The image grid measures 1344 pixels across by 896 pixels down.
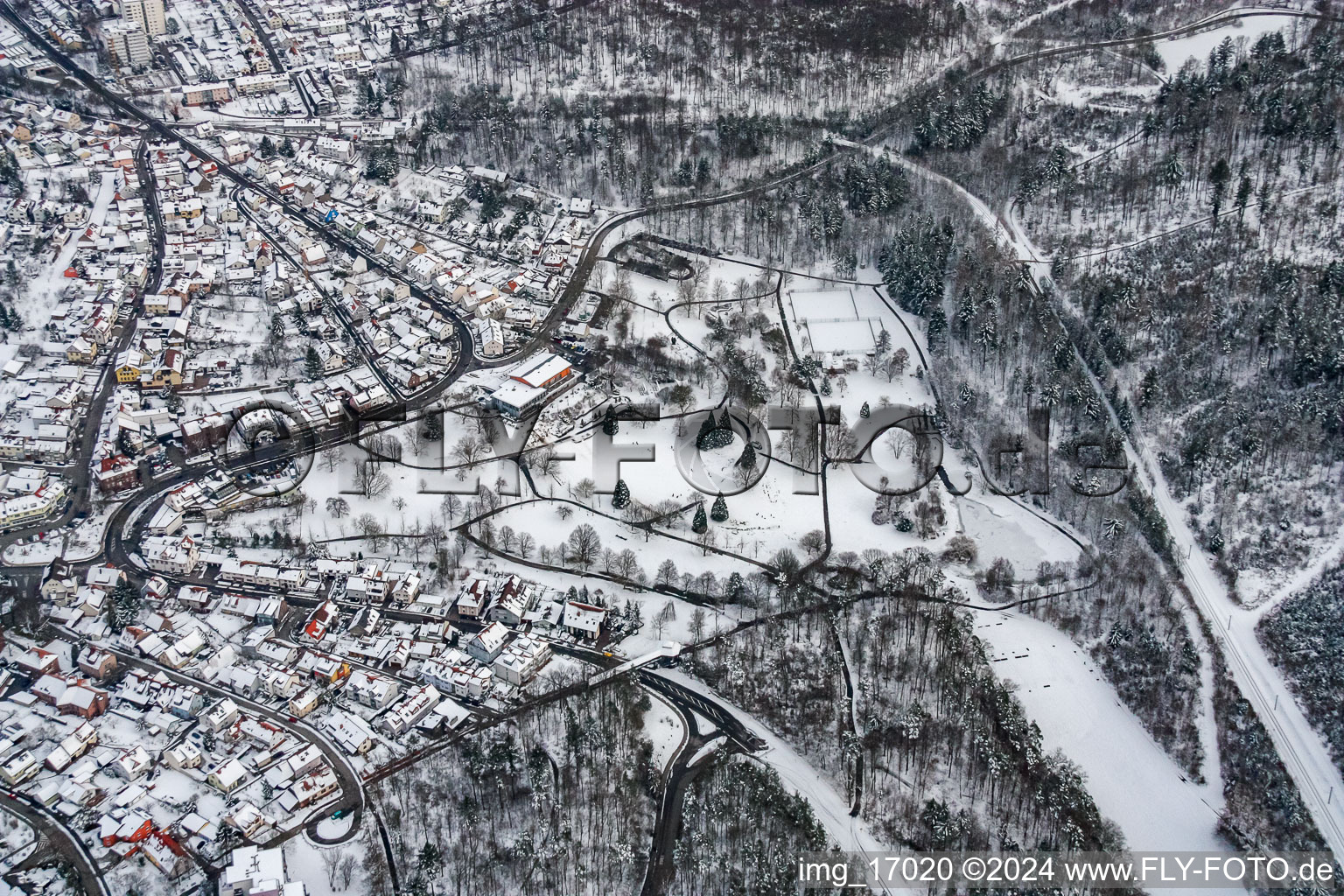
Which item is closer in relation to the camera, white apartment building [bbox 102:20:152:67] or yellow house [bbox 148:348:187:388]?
yellow house [bbox 148:348:187:388]

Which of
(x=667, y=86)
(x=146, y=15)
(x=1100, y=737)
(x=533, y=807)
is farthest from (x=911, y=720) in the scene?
(x=146, y=15)

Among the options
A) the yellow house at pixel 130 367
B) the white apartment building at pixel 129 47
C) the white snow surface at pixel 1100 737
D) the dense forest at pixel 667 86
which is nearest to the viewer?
the white snow surface at pixel 1100 737

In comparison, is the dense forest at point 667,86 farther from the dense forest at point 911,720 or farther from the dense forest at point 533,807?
the dense forest at point 533,807

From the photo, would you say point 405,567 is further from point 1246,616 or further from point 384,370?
point 1246,616

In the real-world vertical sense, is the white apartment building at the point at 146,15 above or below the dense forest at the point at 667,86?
above

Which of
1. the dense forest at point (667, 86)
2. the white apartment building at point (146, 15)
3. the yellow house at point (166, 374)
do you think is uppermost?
the white apartment building at point (146, 15)

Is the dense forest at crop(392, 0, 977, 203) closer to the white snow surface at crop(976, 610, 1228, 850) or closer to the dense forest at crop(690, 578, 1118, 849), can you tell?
the dense forest at crop(690, 578, 1118, 849)


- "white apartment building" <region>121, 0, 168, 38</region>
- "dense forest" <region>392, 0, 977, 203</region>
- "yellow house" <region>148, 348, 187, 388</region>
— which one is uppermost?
"white apartment building" <region>121, 0, 168, 38</region>

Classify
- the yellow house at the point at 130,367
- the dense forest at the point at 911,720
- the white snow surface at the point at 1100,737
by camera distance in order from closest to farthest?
the dense forest at the point at 911,720 → the white snow surface at the point at 1100,737 → the yellow house at the point at 130,367

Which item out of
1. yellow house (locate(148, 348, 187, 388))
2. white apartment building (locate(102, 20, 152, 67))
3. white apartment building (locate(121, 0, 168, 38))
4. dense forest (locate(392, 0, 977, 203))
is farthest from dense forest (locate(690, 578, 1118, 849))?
white apartment building (locate(121, 0, 168, 38))

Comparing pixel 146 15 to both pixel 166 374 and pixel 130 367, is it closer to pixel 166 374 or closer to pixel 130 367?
pixel 130 367

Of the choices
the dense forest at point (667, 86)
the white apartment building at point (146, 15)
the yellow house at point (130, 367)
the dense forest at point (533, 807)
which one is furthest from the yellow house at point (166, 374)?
the white apartment building at point (146, 15)
